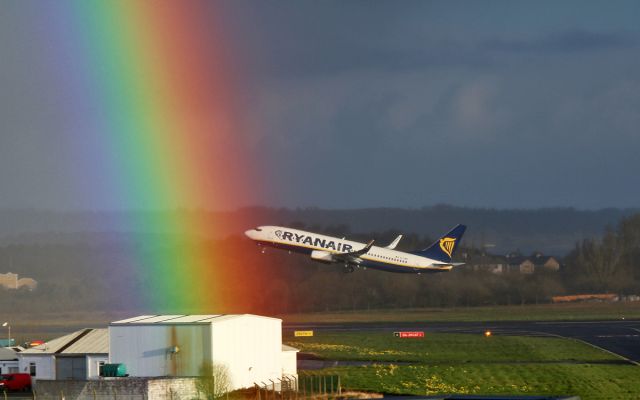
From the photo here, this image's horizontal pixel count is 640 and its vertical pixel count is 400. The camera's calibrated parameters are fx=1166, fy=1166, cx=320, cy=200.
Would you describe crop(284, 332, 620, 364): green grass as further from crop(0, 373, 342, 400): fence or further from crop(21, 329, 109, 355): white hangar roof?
crop(21, 329, 109, 355): white hangar roof

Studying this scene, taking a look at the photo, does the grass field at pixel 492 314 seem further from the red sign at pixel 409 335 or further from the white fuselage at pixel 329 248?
the red sign at pixel 409 335

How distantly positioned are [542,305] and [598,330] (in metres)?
53.0

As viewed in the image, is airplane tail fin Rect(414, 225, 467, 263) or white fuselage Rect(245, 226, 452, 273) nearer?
white fuselage Rect(245, 226, 452, 273)

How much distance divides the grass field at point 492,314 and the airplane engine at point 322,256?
29.3 feet

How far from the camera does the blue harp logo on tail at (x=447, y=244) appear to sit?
175750 mm

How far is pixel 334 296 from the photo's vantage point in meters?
190

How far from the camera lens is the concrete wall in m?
69.1

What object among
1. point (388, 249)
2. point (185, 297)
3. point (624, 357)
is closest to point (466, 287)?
point (388, 249)

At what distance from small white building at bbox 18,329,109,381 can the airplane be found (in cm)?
6909

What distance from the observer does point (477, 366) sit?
327ft

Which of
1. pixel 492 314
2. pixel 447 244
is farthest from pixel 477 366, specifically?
pixel 447 244

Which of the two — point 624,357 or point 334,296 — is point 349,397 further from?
point 334,296

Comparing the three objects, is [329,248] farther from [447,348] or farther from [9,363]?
[9,363]

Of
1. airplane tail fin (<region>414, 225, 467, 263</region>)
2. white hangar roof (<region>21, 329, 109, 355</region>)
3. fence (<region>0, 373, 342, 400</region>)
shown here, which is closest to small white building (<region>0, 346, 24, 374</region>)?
white hangar roof (<region>21, 329, 109, 355</region>)
